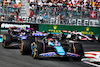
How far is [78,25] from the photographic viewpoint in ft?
66.8

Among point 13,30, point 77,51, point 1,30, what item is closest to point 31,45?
point 77,51

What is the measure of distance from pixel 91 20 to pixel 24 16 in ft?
21.4

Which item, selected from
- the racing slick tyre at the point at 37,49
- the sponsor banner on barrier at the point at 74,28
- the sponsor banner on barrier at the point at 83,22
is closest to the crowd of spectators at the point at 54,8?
the sponsor banner on barrier at the point at 83,22

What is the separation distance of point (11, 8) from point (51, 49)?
1416 centimetres

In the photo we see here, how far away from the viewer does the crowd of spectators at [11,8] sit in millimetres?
20556

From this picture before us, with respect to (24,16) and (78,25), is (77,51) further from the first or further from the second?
(24,16)

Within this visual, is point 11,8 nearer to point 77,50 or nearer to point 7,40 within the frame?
point 7,40

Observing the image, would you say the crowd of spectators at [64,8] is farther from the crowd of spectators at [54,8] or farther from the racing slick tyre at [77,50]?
the racing slick tyre at [77,50]

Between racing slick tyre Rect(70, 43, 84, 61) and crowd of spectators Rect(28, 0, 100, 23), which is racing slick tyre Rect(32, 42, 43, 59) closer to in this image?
racing slick tyre Rect(70, 43, 84, 61)

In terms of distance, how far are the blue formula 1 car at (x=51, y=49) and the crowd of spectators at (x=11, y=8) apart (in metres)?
11.8

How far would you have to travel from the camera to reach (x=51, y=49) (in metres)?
8.75

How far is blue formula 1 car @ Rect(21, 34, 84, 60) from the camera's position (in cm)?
803

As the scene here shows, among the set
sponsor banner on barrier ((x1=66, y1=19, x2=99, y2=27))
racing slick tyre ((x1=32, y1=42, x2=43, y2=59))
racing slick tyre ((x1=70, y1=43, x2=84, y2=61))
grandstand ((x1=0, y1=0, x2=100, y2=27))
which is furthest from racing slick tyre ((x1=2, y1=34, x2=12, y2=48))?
sponsor banner on barrier ((x1=66, y1=19, x2=99, y2=27))

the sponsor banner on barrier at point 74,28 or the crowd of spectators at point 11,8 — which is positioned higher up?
the crowd of spectators at point 11,8
